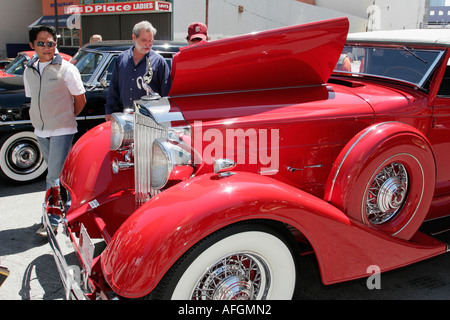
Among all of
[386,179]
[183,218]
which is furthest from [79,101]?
[386,179]

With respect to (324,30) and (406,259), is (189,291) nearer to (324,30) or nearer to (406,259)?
(406,259)

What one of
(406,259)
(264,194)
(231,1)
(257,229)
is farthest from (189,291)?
(231,1)

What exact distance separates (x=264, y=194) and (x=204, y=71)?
0.96 meters

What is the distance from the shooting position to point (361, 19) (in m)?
31.7

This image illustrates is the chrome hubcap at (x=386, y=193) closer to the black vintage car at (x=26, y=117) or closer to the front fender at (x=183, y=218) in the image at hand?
the front fender at (x=183, y=218)

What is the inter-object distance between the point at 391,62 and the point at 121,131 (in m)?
2.21

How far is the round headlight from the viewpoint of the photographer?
2.06m

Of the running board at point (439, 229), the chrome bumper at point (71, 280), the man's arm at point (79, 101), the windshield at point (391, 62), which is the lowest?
the running board at point (439, 229)

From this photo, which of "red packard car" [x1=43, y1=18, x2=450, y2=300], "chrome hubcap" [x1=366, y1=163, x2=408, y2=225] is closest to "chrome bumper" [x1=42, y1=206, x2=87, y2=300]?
"red packard car" [x1=43, y1=18, x2=450, y2=300]

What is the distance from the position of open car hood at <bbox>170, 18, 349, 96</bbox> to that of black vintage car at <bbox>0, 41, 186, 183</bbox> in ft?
9.32

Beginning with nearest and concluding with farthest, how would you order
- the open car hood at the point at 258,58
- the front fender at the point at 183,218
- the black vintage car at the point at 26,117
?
1. the front fender at the point at 183,218
2. the open car hood at the point at 258,58
3. the black vintage car at the point at 26,117

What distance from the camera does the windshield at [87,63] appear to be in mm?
5418

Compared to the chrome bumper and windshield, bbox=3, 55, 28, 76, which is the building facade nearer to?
windshield, bbox=3, 55, 28, 76

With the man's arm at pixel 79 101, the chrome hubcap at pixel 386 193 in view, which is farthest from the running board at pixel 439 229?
the man's arm at pixel 79 101
